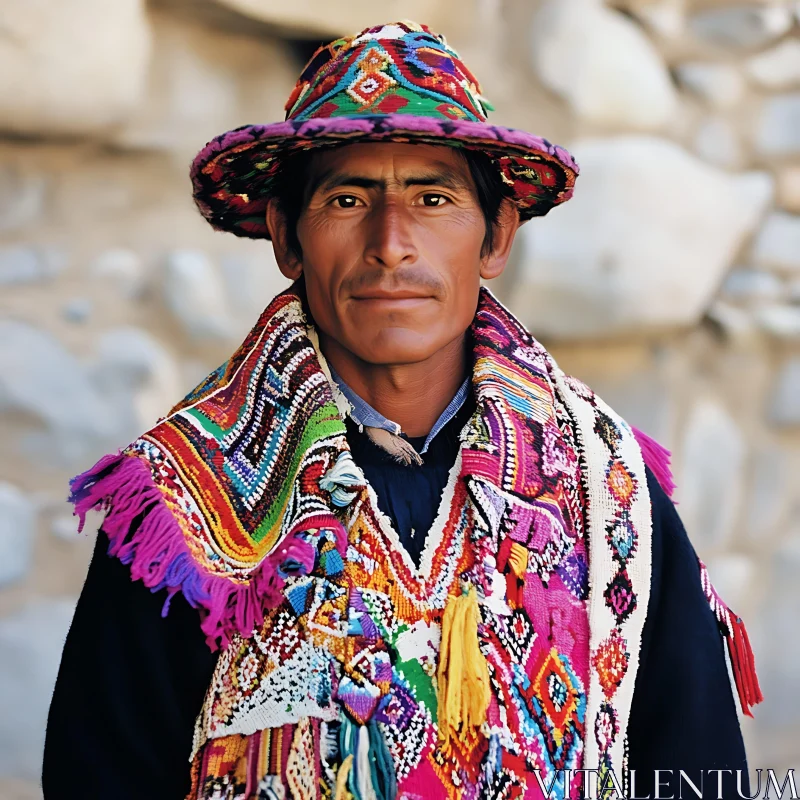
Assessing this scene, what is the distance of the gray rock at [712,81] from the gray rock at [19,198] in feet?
5.15

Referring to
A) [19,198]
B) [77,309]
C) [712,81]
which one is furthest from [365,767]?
[712,81]

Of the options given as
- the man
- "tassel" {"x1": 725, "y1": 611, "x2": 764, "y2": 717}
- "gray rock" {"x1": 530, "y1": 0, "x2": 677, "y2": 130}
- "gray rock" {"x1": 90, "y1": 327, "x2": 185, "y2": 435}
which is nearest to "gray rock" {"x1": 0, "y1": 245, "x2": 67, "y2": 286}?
"gray rock" {"x1": 90, "y1": 327, "x2": 185, "y2": 435}

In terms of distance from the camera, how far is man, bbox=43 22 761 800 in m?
1.49

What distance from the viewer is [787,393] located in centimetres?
303

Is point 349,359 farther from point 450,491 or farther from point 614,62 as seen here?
point 614,62

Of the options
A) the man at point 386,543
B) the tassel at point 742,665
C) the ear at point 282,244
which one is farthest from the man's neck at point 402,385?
the tassel at point 742,665

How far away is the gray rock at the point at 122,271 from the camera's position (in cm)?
245

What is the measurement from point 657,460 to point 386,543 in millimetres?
499

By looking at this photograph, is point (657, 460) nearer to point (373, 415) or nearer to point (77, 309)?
point (373, 415)

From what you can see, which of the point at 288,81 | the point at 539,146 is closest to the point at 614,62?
the point at 288,81

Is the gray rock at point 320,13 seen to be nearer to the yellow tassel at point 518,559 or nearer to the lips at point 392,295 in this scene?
the lips at point 392,295

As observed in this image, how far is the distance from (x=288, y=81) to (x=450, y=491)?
1347 mm

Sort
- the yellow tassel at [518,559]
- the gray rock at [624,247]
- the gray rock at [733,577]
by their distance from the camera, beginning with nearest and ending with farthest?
the yellow tassel at [518,559], the gray rock at [624,247], the gray rock at [733,577]

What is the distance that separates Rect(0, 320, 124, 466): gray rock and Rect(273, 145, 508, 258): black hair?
0.80 meters
